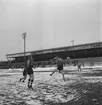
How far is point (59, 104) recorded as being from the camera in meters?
7.08

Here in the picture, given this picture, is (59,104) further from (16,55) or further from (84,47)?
(16,55)

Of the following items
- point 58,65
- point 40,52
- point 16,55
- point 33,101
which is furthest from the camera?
point 16,55

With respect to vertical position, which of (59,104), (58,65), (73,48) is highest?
(73,48)

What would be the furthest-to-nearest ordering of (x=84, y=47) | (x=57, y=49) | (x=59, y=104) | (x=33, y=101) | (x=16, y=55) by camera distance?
(x=16, y=55) → (x=57, y=49) → (x=84, y=47) → (x=33, y=101) → (x=59, y=104)

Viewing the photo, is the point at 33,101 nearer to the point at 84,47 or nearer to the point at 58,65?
the point at 58,65

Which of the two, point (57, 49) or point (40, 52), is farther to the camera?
point (40, 52)

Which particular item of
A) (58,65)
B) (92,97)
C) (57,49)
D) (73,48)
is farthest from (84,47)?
(92,97)

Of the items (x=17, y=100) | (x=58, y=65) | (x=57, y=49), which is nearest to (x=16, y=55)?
(x=57, y=49)

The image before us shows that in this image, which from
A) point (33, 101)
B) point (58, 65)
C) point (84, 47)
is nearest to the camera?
point (33, 101)

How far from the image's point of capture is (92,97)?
8.01 metres

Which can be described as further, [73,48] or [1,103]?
[73,48]

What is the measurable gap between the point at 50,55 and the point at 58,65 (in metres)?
60.4

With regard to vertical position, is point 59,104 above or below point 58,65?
below

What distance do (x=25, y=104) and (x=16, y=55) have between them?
80.8 m
